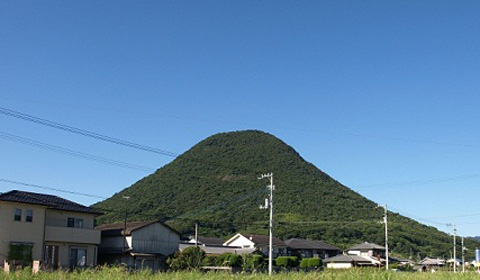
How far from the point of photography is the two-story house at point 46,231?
1277 inches

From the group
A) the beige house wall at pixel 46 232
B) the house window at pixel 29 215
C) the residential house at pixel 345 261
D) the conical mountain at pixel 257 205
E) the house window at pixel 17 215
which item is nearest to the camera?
the beige house wall at pixel 46 232

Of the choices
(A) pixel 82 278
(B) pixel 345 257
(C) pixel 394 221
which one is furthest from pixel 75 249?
(C) pixel 394 221

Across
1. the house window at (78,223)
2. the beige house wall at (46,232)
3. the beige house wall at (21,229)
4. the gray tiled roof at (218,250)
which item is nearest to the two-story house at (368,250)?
the gray tiled roof at (218,250)

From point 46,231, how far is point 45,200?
3236mm

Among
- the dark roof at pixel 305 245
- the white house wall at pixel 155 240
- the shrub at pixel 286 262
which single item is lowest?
the shrub at pixel 286 262

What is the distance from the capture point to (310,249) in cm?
6731

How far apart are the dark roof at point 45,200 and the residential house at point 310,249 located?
32.2 metres

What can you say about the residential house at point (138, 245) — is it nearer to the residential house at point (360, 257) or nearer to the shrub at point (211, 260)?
the shrub at point (211, 260)

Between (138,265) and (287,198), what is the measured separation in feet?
177

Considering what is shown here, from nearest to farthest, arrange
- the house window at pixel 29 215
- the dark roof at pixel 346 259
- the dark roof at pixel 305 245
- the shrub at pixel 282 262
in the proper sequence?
the house window at pixel 29 215, the shrub at pixel 282 262, the dark roof at pixel 346 259, the dark roof at pixel 305 245

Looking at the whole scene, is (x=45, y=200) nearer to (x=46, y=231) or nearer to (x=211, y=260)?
(x=46, y=231)

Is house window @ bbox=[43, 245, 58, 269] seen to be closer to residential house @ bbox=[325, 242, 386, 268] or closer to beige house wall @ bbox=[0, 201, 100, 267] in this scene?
beige house wall @ bbox=[0, 201, 100, 267]

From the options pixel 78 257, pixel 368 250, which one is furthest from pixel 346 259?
pixel 78 257

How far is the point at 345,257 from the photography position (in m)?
61.1
